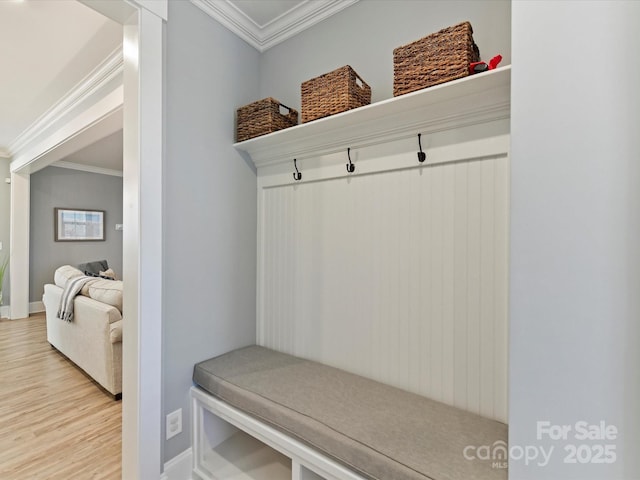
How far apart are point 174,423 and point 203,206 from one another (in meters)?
1.10

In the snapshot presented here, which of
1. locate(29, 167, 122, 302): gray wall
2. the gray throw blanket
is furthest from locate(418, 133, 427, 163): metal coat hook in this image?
locate(29, 167, 122, 302): gray wall

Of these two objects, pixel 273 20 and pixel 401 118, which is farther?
pixel 273 20

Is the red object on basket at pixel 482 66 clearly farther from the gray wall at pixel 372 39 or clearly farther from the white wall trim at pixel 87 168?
the white wall trim at pixel 87 168

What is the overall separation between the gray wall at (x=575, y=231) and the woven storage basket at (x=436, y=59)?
36 cm

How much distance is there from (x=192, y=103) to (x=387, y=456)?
1.78 m

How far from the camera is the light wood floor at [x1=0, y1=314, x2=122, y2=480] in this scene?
1.70 meters

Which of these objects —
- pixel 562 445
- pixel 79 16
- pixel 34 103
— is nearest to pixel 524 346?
pixel 562 445

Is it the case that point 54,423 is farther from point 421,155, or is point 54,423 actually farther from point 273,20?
point 273,20

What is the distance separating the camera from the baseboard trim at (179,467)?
147 cm

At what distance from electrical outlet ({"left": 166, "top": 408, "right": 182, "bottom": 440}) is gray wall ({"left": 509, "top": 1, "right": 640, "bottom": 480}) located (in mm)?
1449

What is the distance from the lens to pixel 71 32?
6.51ft

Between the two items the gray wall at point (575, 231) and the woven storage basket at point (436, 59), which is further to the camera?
the woven storage basket at point (436, 59)

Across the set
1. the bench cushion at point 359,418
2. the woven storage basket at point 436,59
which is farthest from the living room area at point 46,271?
the woven storage basket at point 436,59

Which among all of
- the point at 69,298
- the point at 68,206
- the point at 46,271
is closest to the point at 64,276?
the point at 69,298
